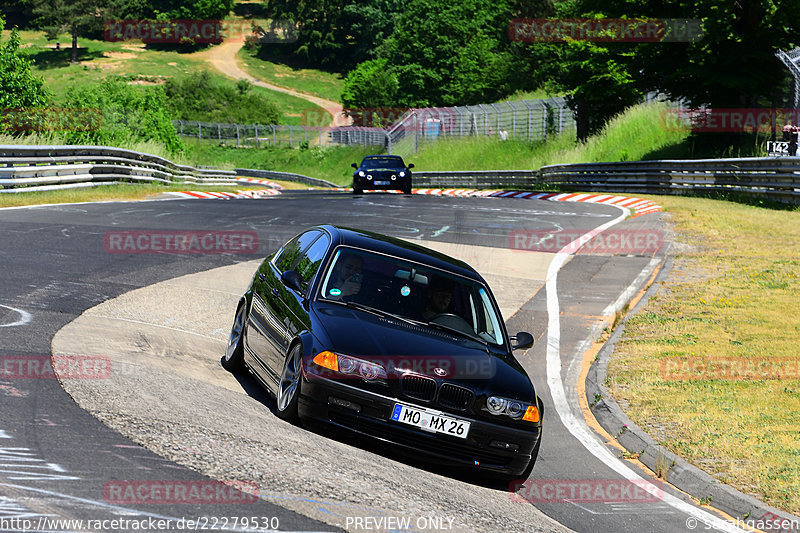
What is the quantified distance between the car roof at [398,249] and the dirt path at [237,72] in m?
101

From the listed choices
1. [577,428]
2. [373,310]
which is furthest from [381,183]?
[373,310]

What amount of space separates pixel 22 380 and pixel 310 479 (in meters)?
2.49

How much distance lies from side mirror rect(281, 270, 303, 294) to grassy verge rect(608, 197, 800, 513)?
3.42 metres

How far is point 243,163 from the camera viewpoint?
8150 cm

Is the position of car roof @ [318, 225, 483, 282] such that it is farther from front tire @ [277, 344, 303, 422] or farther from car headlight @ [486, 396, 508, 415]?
car headlight @ [486, 396, 508, 415]

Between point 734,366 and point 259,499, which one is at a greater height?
point 259,499

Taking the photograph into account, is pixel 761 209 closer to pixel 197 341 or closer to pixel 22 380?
pixel 197 341

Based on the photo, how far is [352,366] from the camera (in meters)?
6.71

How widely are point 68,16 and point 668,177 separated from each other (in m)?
116

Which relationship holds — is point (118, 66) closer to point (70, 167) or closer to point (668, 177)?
point (70, 167)

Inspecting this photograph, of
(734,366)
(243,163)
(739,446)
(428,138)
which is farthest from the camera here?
(243,163)

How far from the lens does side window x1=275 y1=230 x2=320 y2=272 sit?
8.74 m

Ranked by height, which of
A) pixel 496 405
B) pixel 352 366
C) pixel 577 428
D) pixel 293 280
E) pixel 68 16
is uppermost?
pixel 68 16

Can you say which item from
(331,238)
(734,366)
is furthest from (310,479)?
(734,366)
